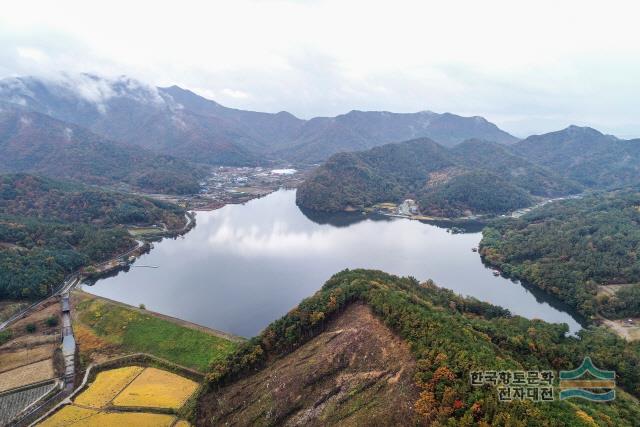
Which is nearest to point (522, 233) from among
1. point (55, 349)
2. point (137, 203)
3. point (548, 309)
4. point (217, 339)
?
point (548, 309)

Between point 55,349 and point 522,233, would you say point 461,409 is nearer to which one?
point 55,349

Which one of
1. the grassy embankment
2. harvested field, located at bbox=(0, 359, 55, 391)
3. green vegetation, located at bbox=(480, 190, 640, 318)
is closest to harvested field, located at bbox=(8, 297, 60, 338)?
the grassy embankment

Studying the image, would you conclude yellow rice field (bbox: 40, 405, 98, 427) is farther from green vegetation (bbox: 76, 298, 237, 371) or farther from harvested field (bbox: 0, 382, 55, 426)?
green vegetation (bbox: 76, 298, 237, 371)

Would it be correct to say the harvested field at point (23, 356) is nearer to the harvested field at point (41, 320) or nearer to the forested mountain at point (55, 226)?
the harvested field at point (41, 320)

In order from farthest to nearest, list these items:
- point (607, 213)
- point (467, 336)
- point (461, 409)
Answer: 1. point (607, 213)
2. point (467, 336)
3. point (461, 409)

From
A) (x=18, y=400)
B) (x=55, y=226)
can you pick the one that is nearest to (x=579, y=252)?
→ (x=18, y=400)

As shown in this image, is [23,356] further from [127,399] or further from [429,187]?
[429,187]
